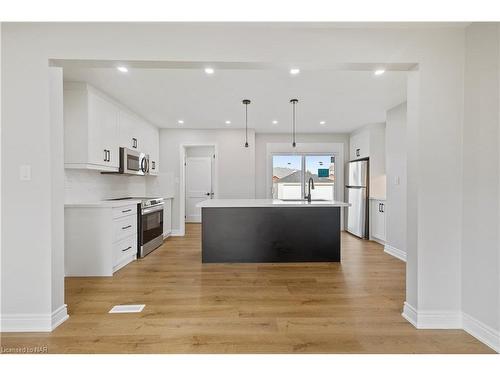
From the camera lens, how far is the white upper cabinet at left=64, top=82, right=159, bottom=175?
3271 millimetres

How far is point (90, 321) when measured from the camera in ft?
6.91

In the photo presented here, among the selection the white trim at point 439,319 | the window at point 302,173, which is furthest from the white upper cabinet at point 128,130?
the white trim at point 439,319

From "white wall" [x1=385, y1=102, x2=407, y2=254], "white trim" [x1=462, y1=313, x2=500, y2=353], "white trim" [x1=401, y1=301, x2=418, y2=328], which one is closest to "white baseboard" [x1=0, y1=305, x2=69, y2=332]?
"white trim" [x1=401, y1=301, x2=418, y2=328]

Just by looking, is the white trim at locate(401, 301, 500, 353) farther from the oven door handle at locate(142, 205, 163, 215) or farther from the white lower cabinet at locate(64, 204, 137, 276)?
the oven door handle at locate(142, 205, 163, 215)

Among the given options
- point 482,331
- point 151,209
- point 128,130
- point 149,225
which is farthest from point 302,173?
point 482,331

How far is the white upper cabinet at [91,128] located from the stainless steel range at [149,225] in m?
0.76

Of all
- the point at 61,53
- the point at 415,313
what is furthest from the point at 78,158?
the point at 415,313

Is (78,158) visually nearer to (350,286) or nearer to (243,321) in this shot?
(243,321)

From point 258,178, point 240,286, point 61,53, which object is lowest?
point 240,286

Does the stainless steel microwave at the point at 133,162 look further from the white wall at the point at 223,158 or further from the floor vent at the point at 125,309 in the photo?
the floor vent at the point at 125,309

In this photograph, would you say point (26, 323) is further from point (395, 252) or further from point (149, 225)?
point (395, 252)

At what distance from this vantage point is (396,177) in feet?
14.0
